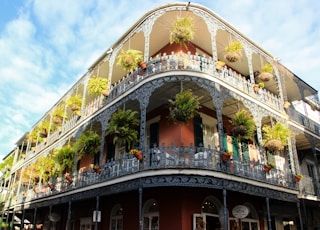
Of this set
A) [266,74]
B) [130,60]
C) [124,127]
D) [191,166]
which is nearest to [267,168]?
[191,166]

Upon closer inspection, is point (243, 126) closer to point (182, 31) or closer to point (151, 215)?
point (182, 31)

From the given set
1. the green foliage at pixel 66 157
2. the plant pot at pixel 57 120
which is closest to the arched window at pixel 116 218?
the green foliage at pixel 66 157

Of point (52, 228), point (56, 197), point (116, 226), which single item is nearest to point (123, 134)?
point (116, 226)

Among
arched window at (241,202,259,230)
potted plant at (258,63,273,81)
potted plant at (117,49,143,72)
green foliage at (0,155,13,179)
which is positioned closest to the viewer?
potted plant at (117,49,143,72)

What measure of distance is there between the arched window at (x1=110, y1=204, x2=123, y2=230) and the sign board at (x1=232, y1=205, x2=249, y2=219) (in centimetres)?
478

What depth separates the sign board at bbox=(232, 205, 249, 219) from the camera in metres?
9.44

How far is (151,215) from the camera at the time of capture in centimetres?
1018

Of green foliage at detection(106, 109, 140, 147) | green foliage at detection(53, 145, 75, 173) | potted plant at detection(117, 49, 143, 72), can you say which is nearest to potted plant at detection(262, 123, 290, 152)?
green foliage at detection(106, 109, 140, 147)

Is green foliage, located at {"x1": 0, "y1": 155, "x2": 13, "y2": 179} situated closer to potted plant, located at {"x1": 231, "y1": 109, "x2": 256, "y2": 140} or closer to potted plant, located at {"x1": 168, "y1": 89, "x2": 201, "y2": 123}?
potted plant, located at {"x1": 168, "y1": 89, "x2": 201, "y2": 123}

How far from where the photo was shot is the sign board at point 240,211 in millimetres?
9438

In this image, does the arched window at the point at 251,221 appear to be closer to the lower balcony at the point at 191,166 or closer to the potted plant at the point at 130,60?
the lower balcony at the point at 191,166

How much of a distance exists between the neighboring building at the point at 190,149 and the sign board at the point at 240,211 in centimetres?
3

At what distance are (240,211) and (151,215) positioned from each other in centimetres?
315

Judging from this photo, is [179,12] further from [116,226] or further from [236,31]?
[116,226]
